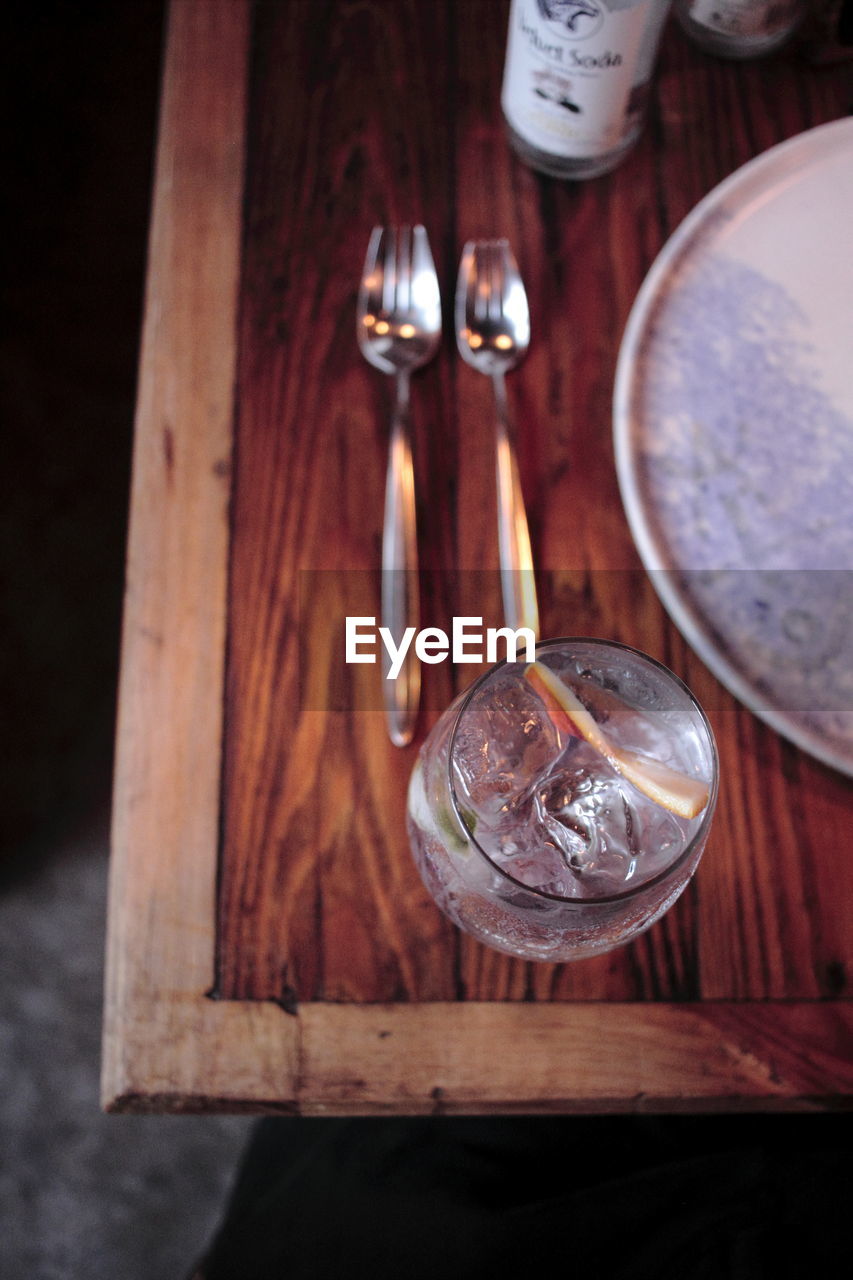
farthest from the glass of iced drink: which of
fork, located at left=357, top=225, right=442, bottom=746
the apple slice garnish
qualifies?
fork, located at left=357, top=225, right=442, bottom=746

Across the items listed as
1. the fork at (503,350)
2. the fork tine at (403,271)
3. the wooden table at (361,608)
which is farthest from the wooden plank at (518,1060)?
the fork tine at (403,271)

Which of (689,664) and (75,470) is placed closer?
(689,664)

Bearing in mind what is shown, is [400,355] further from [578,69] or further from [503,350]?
[578,69]

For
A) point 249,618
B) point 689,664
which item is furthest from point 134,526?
point 689,664

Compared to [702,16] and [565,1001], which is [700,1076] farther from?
[702,16]

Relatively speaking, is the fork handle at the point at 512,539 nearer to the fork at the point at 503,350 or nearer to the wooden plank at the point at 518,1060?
the fork at the point at 503,350

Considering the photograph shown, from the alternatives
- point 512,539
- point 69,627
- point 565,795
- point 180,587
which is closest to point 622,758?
point 565,795

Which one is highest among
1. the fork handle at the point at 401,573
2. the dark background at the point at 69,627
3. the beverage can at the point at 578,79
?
the beverage can at the point at 578,79
